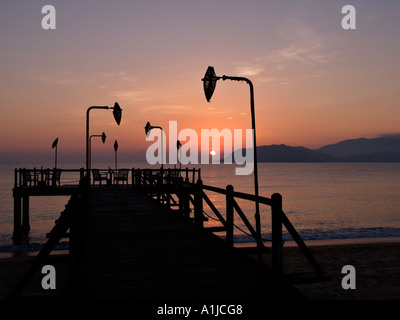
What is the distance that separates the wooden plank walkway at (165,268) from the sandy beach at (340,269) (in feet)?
11.3

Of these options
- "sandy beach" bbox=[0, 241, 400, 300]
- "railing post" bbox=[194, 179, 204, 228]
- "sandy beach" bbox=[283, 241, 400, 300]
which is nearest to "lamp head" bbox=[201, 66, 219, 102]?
"railing post" bbox=[194, 179, 204, 228]

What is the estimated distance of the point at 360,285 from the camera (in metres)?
14.6

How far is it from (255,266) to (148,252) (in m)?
2.32

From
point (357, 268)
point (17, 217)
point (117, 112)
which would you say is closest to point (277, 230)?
point (357, 268)

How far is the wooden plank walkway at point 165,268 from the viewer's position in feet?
17.6

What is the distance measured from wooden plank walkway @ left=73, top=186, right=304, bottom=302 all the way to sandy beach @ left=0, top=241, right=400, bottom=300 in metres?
3.44

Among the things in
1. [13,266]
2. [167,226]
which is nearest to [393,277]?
[167,226]

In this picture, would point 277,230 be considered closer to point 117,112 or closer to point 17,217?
point 117,112

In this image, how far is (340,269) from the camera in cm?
1727

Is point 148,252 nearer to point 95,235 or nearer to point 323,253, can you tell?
point 95,235

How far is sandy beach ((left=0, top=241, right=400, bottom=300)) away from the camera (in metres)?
13.5

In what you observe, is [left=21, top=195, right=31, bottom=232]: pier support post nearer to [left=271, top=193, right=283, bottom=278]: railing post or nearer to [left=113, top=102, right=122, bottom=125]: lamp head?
[left=113, top=102, right=122, bottom=125]: lamp head
